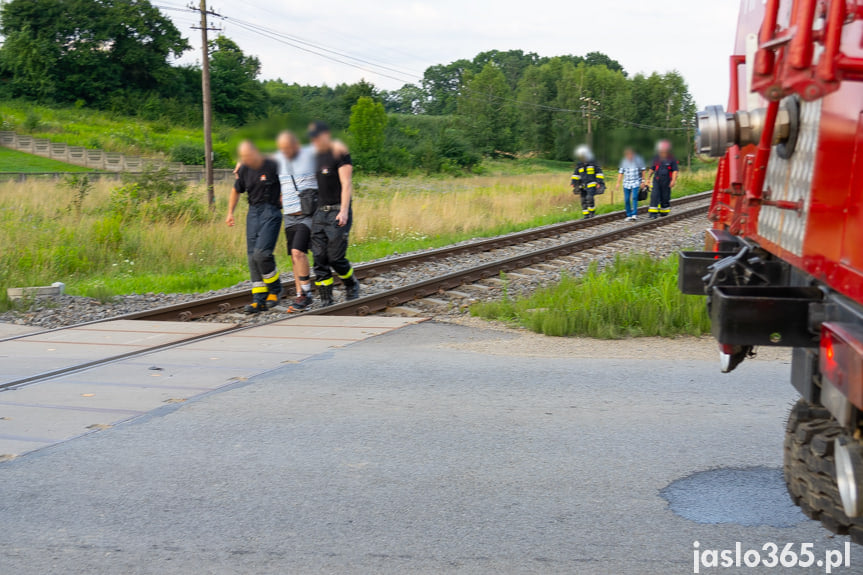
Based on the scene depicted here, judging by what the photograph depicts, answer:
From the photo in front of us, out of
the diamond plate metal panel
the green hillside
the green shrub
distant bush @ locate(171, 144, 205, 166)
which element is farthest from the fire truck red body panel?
distant bush @ locate(171, 144, 205, 166)

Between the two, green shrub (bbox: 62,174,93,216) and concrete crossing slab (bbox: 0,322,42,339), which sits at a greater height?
green shrub (bbox: 62,174,93,216)

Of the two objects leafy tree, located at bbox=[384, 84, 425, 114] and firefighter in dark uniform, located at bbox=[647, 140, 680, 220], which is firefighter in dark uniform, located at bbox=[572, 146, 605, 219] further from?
leafy tree, located at bbox=[384, 84, 425, 114]

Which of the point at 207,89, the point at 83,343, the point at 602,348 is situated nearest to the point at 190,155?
the point at 207,89

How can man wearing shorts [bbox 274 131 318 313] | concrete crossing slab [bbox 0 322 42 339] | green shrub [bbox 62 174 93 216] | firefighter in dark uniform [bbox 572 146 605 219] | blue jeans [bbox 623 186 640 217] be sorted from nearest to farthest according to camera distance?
concrete crossing slab [bbox 0 322 42 339]
man wearing shorts [bbox 274 131 318 313]
green shrub [bbox 62 174 93 216]
blue jeans [bbox 623 186 640 217]
firefighter in dark uniform [bbox 572 146 605 219]

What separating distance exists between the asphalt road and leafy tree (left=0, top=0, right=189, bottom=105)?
84.1 m

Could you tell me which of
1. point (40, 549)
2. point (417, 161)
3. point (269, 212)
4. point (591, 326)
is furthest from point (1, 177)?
point (40, 549)

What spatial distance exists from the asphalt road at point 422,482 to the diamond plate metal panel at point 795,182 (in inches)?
52.3

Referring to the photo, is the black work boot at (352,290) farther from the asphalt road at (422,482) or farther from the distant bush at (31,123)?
the distant bush at (31,123)

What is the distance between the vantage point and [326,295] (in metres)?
10.0

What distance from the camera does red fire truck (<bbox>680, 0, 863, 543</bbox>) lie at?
2.50m

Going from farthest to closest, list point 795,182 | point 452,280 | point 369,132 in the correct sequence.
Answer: point 369,132 → point 452,280 → point 795,182

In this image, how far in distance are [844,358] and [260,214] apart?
8.19m

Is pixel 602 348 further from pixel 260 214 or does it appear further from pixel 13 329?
pixel 13 329

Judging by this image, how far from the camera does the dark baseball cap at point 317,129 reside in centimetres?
983
